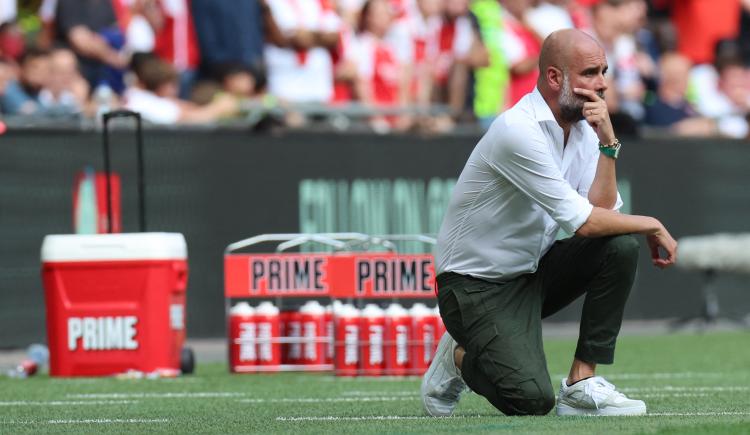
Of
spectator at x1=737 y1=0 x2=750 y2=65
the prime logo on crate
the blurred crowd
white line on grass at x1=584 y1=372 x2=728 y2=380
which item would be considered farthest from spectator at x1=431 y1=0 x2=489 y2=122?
white line on grass at x1=584 y1=372 x2=728 y2=380

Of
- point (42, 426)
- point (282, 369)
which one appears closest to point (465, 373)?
point (42, 426)

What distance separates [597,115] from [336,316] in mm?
3969

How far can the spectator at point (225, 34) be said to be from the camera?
50.4ft

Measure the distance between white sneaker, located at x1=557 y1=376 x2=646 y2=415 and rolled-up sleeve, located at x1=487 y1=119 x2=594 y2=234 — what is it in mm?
642

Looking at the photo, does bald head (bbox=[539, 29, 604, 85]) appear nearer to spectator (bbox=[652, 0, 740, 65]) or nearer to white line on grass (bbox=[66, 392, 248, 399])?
white line on grass (bbox=[66, 392, 248, 399])

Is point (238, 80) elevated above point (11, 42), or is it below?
below

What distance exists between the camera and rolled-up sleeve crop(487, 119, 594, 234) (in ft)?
22.4

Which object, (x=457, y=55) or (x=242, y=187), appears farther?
(x=457, y=55)

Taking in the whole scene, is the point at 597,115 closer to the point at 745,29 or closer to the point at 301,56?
the point at 301,56

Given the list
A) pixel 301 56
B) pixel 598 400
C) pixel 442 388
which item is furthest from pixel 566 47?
pixel 301 56

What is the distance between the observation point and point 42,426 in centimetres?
695

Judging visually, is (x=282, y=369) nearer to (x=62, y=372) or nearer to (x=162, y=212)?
(x=62, y=372)

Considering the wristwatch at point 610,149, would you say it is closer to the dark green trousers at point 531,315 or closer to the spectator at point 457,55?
the dark green trousers at point 531,315

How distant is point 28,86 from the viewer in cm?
1445
